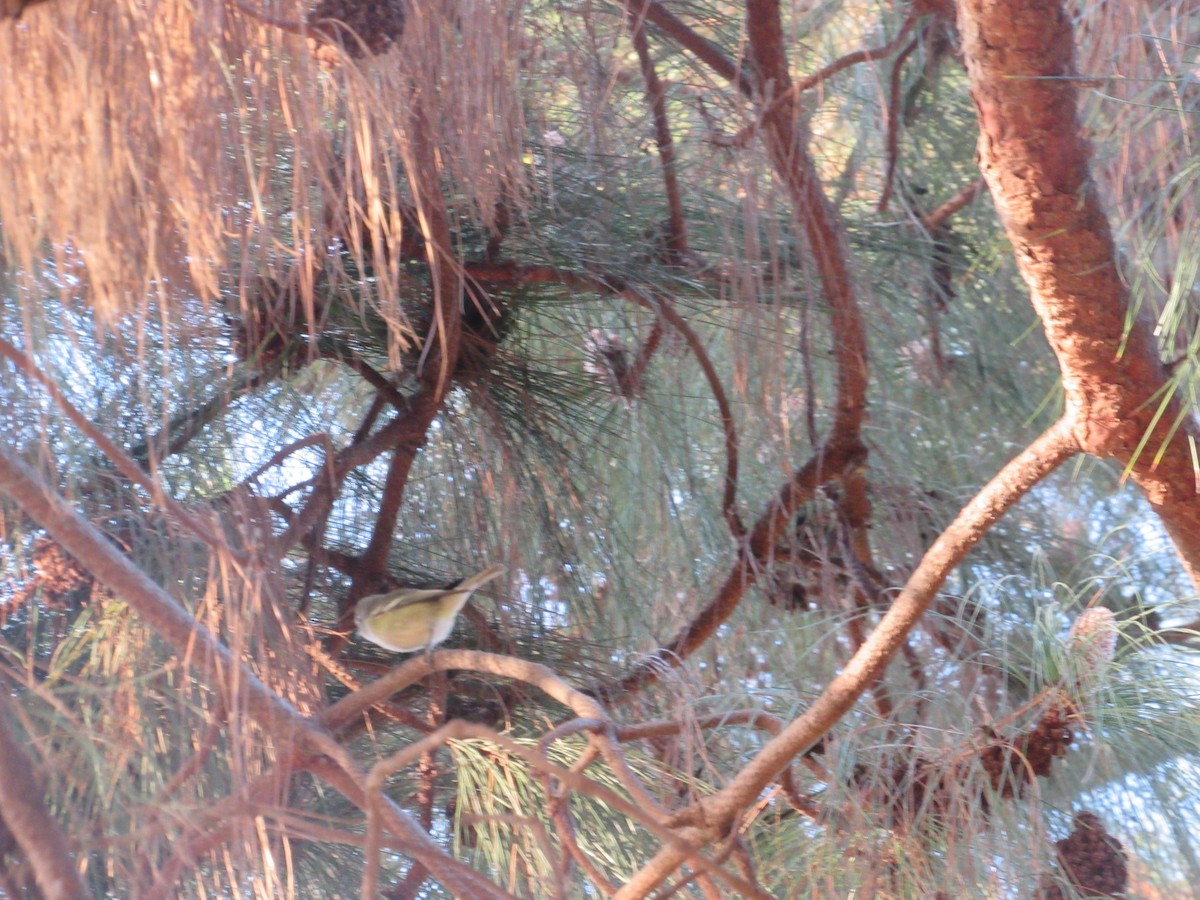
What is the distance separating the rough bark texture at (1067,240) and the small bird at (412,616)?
0.60 metres

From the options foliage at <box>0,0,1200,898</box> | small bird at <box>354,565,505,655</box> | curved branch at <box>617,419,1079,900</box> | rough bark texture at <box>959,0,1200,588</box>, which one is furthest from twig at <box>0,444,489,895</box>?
rough bark texture at <box>959,0,1200,588</box>

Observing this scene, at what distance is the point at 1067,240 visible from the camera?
0.67 meters

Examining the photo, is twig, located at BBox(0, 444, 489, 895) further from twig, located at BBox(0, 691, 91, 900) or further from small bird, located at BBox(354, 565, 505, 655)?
small bird, located at BBox(354, 565, 505, 655)

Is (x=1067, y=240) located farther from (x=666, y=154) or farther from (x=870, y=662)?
(x=666, y=154)

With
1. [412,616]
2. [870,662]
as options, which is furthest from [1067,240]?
[412,616]

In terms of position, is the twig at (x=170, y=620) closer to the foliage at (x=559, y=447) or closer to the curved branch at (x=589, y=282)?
the foliage at (x=559, y=447)

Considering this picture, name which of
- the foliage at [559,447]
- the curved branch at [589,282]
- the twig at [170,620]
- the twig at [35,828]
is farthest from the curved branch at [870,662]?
the curved branch at [589,282]

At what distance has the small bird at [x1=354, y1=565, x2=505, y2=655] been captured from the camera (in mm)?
1152

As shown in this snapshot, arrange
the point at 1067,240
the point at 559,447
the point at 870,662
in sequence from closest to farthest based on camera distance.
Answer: the point at 1067,240
the point at 870,662
the point at 559,447

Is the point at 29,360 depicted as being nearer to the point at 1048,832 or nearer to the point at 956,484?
the point at 1048,832

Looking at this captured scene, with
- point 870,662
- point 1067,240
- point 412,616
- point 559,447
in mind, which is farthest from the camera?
point 559,447

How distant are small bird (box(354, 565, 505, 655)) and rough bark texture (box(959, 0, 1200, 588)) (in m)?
0.60

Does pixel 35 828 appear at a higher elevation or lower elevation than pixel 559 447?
lower

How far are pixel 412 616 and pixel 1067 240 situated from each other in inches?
27.6
